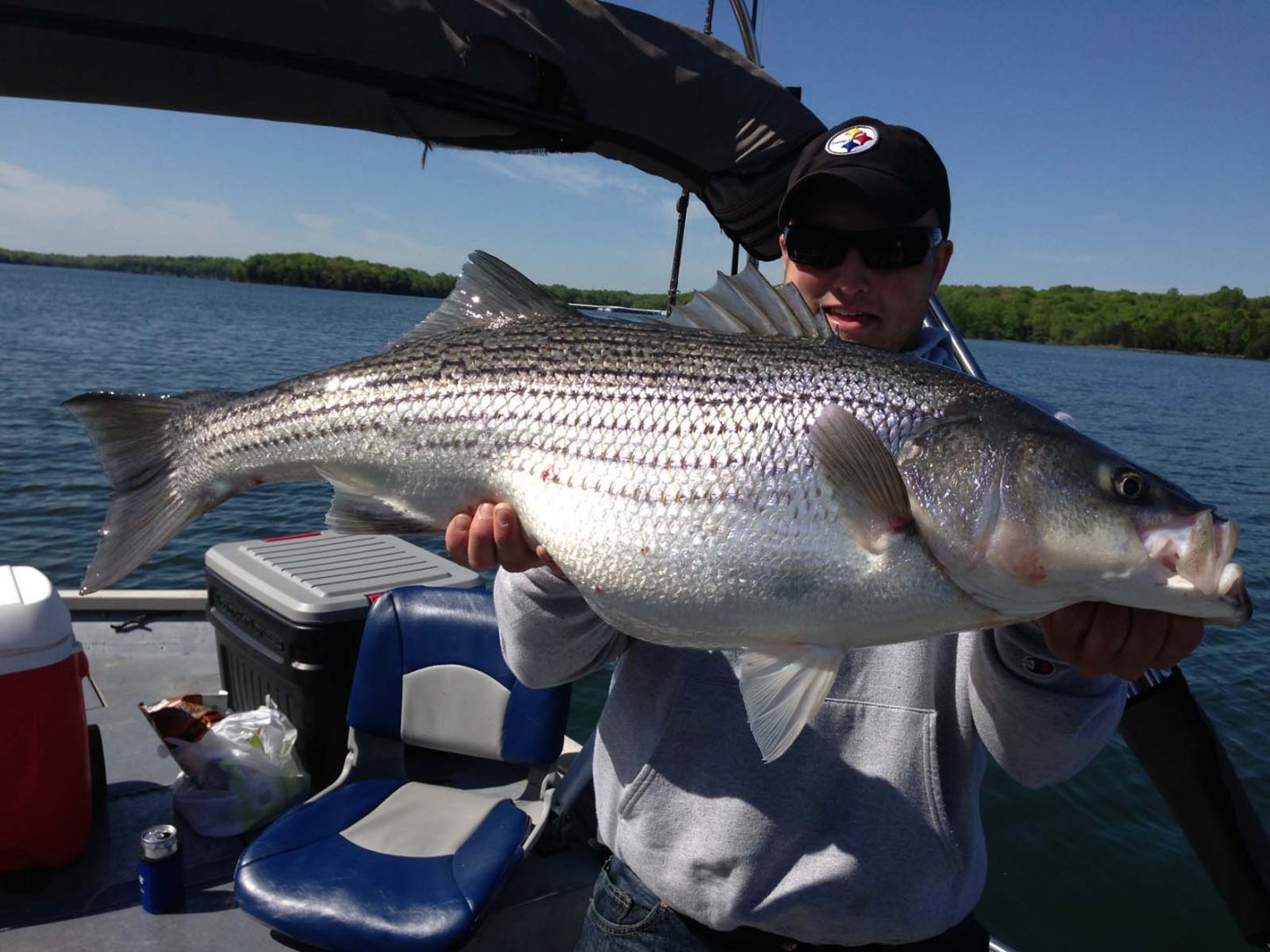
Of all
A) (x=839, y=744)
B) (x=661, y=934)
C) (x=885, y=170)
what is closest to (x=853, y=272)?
(x=885, y=170)

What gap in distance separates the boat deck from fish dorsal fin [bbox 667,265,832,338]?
2.83 meters

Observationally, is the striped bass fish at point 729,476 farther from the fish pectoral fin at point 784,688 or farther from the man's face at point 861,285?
the man's face at point 861,285

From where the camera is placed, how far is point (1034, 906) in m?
6.41

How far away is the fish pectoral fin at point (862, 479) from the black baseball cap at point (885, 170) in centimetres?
77

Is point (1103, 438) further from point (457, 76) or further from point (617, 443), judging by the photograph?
point (617, 443)

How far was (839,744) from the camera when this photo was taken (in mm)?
2078

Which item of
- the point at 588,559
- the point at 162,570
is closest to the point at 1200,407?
the point at 162,570

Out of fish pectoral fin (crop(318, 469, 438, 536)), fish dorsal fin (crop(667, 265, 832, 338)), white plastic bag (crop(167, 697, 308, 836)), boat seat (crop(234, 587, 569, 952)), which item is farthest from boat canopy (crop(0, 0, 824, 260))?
white plastic bag (crop(167, 697, 308, 836))

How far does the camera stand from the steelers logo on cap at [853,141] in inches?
94.1

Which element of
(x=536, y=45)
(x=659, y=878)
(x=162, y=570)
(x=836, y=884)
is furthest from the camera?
(x=162, y=570)

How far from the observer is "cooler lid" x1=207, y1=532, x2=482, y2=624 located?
443 centimetres

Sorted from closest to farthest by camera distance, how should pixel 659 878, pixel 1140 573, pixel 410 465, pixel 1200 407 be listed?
pixel 1140 573, pixel 659 878, pixel 410 465, pixel 1200 407

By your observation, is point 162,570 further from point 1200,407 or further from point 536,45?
point 1200,407

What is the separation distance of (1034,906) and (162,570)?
10.4 meters
